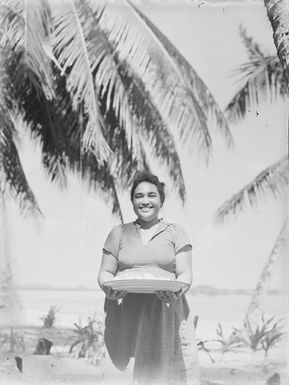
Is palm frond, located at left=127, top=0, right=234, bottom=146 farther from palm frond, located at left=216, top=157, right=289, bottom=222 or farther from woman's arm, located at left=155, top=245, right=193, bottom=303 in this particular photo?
woman's arm, located at left=155, top=245, right=193, bottom=303

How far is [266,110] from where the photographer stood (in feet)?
Answer: 19.5

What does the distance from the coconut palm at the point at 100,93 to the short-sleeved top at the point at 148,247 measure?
0.68 metres

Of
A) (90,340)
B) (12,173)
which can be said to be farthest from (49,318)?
(12,173)

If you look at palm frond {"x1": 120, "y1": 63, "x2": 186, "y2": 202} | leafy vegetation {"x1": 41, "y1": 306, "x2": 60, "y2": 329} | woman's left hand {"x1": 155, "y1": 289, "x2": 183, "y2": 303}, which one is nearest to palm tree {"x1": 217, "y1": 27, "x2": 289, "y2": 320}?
palm frond {"x1": 120, "y1": 63, "x2": 186, "y2": 202}

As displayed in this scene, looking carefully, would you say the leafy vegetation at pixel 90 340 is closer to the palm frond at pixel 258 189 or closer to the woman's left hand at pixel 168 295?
the woman's left hand at pixel 168 295

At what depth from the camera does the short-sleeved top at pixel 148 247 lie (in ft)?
16.8

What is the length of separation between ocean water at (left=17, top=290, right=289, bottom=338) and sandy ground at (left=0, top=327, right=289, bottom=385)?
12 centimetres

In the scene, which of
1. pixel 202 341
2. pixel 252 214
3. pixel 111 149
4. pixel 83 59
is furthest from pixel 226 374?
pixel 83 59

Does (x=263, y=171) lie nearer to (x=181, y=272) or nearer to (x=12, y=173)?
(x=181, y=272)

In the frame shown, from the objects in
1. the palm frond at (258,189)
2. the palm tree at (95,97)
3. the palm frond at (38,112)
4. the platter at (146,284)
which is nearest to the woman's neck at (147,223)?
the platter at (146,284)

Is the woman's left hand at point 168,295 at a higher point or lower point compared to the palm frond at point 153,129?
lower

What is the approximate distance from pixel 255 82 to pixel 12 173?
1.89 metres

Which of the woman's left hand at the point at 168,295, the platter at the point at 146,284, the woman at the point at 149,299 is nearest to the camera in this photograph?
the platter at the point at 146,284

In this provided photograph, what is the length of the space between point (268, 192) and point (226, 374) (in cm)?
135
